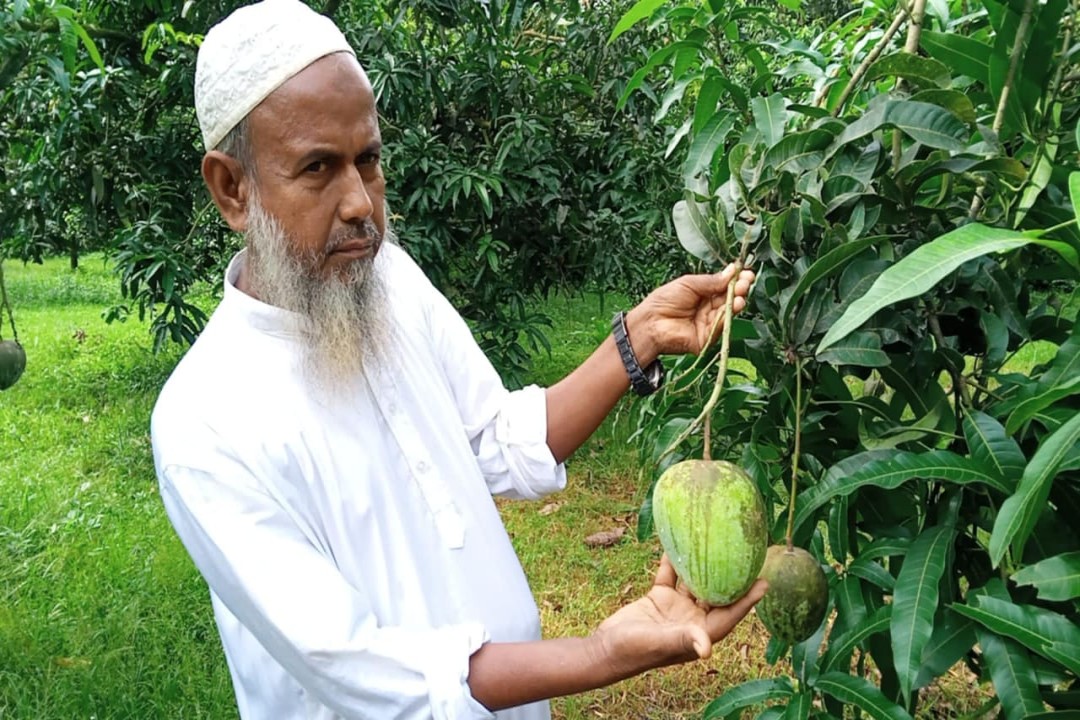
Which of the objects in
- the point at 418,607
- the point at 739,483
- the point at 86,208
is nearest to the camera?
Answer: the point at 739,483

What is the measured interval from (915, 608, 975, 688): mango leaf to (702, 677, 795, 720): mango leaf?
0.27 metres

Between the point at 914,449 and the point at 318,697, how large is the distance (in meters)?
0.75

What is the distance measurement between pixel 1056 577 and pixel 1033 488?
134 mm

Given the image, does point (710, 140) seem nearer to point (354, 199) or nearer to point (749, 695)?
point (354, 199)

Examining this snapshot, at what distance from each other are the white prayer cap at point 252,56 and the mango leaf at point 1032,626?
3.33ft

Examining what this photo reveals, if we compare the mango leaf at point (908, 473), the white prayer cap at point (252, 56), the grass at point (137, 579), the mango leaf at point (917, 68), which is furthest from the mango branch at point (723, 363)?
the grass at point (137, 579)

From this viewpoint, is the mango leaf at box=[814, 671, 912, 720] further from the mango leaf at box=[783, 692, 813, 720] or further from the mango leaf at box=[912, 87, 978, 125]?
the mango leaf at box=[912, 87, 978, 125]

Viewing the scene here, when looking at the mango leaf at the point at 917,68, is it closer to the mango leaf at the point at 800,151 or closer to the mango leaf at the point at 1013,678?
the mango leaf at the point at 800,151

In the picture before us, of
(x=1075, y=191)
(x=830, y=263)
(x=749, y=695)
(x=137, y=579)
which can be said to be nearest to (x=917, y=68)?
(x=830, y=263)

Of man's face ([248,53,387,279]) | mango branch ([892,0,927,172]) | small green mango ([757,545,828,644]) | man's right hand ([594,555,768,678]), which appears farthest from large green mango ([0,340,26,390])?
mango branch ([892,0,927,172])

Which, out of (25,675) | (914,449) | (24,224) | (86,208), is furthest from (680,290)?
(24,224)

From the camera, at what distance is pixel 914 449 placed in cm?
104

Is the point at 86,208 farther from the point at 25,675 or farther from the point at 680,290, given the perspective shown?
the point at 680,290

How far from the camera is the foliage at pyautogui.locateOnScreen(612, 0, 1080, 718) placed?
2.93 ft
